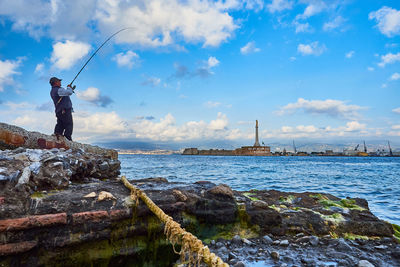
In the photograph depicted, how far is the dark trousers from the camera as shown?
319 inches

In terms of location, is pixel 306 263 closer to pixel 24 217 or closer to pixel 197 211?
pixel 197 211

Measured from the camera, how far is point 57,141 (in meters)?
6.97

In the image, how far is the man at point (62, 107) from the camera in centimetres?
789

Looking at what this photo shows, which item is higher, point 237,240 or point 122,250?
point 122,250

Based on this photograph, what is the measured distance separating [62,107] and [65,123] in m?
0.58

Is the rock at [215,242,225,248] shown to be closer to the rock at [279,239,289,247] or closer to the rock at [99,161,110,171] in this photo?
the rock at [279,239,289,247]

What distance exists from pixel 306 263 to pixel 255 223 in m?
1.24

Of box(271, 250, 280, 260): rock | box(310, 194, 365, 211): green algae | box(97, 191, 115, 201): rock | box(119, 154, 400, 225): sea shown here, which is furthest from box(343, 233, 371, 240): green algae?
box(97, 191, 115, 201): rock

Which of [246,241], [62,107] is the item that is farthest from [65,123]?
[246,241]

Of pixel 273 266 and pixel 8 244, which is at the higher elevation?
pixel 8 244

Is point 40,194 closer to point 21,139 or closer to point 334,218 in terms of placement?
point 21,139

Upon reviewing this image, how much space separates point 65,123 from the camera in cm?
819

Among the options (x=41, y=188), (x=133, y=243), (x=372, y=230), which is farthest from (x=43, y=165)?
(x=372, y=230)

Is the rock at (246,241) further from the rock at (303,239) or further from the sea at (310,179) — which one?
the sea at (310,179)
